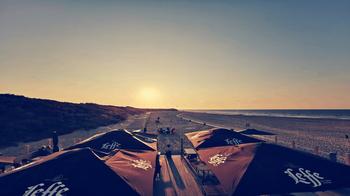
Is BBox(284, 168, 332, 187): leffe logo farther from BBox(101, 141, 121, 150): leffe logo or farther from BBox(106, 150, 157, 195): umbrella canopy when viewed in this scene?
BBox(101, 141, 121, 150): leffe logo

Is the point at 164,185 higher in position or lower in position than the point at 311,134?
higher

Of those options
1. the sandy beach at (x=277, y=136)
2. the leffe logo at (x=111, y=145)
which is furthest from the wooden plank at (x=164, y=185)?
the sandy beach at (x=277, y=136)

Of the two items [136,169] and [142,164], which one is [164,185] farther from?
[136,169]

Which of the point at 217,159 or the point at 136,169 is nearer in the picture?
the point at 136,169

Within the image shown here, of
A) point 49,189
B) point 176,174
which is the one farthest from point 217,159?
point 176,174

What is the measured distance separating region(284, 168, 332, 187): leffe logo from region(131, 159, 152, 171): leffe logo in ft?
11.3

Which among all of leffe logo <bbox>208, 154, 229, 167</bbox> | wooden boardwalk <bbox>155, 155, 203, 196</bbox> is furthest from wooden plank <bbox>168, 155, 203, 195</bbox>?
leffe logo <bbox>208, 154, 229, 167</bbox>

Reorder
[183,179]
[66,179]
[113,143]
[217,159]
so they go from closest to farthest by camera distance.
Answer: [66,179] < [217,159] < [113,143] < [183,179]

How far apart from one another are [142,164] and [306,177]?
13.3 ft

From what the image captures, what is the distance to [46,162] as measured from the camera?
4945 millimetres

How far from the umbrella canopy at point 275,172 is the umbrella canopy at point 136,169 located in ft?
5.79

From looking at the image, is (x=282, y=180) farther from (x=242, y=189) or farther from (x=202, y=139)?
(x=202, y=139)

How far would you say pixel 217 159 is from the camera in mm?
7219

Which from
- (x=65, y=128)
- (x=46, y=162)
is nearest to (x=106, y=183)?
(x=46, y=162)
